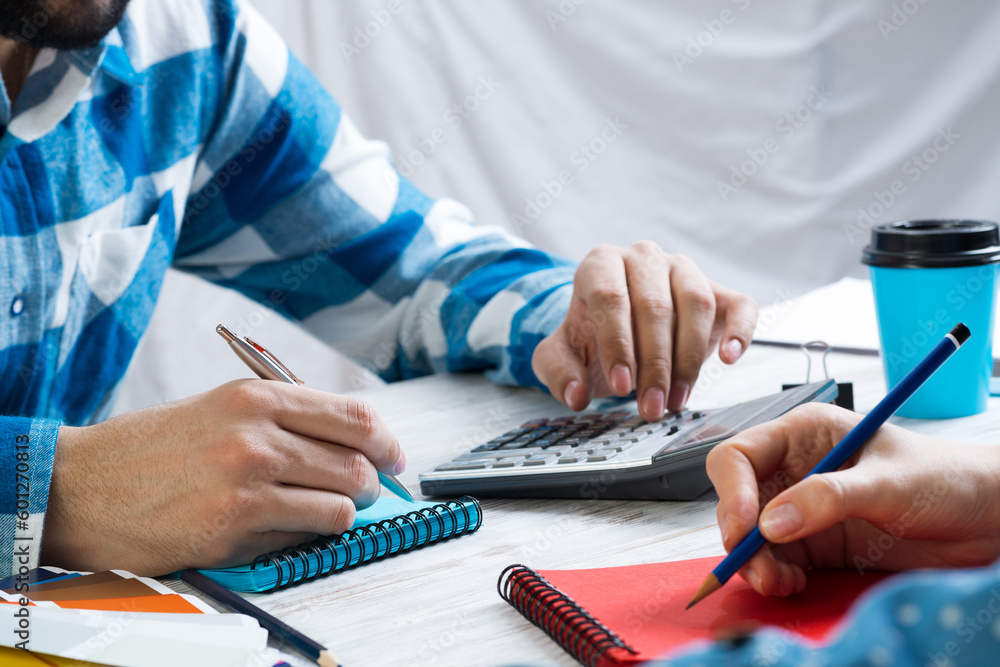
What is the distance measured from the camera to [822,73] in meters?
2.55

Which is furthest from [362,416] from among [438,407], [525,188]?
[525,188]

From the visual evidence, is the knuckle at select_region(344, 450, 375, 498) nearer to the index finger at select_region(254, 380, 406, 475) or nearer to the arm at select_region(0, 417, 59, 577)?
the index finger at select_region(254, 380, 406, 475)

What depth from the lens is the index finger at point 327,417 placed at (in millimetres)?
548

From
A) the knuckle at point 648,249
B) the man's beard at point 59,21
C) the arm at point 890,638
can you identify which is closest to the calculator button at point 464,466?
the knuckle at point 648,249

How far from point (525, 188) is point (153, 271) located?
1.77 m

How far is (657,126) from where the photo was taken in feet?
8.80

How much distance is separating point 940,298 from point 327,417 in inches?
19.7

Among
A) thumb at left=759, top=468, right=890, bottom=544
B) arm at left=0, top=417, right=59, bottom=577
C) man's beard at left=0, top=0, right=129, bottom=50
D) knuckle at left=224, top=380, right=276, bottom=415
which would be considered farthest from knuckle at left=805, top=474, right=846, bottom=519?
man's beard at left=0, top=0, right=129, bottom=50

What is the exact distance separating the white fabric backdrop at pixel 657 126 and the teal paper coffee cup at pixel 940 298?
1941 mm

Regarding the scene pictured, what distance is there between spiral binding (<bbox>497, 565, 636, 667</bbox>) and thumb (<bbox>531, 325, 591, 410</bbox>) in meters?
0.34

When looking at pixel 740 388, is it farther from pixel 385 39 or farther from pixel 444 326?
pixel 385 39

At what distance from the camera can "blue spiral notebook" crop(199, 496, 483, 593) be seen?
50 centimetres

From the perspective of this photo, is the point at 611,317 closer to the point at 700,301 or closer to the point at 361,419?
the point at 700,301

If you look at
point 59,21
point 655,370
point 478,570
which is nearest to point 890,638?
point 478,570
